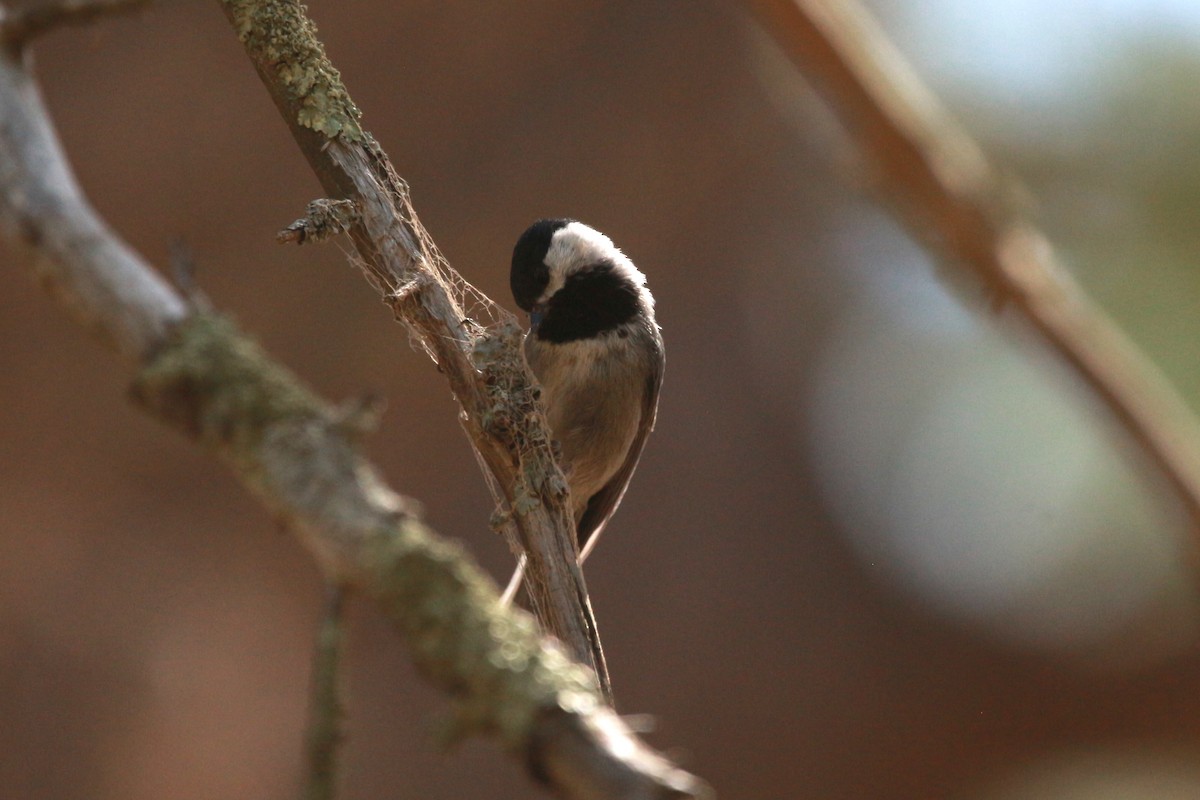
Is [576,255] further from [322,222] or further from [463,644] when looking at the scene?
[463,644]

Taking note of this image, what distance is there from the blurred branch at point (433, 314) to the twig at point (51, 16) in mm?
1030

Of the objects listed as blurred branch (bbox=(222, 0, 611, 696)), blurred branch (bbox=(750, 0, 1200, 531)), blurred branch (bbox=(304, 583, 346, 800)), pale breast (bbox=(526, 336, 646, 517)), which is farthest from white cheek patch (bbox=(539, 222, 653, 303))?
blurred branch (bbox=(304, 583, 346, 800))

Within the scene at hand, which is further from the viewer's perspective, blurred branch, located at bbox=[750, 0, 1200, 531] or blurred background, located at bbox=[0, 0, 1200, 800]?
blurred background, located at bbox=[0, 0, 1200, 800]

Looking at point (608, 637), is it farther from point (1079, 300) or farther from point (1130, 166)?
point (1079, 300)

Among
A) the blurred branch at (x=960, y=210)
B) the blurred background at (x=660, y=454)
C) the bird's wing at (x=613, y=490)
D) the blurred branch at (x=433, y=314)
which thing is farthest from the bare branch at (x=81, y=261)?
the blurred background at (x=660, y=454)

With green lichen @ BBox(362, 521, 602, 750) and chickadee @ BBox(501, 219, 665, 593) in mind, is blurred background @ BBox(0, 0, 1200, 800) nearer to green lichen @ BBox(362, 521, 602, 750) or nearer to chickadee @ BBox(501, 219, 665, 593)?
chickadee @ BBox(501, 219, 665, 593)

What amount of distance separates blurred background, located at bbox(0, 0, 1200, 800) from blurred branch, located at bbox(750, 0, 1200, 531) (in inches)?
206

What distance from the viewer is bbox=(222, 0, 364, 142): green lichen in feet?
7.39

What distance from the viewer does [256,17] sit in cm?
225

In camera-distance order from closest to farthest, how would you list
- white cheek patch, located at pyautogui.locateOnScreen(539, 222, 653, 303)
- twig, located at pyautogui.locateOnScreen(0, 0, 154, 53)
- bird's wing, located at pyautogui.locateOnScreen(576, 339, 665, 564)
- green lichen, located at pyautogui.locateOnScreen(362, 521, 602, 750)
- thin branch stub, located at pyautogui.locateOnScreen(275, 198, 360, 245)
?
green lichen, located at pyautogui.locateOnScreen(362, 521, 602, 750)
twig, located at pyautogui.locateOnScreen(0, 0, 154, 53)
thin branch stub, located at pyautogui.locateOnScreen(275, 198, 360, 245)
white cheek patch, located at pyautogui.locateOnScreen(539, 222, 653, 303)
bird's wing, located at pyautogui.locateOnScreen(576, 339, 665, 564)

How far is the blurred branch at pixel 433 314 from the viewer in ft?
7.43

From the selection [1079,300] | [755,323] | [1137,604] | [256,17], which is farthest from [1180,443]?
[1137,604]

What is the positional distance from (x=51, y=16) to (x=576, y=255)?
2444 mm

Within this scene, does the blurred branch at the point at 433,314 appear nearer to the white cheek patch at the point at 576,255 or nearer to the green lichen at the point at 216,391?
the white cheek patch at the point at 576,255
